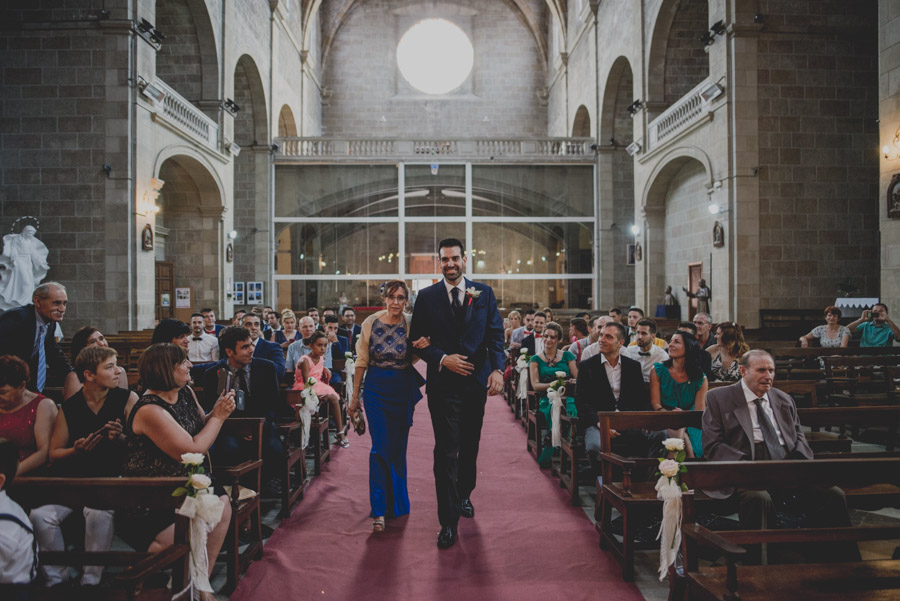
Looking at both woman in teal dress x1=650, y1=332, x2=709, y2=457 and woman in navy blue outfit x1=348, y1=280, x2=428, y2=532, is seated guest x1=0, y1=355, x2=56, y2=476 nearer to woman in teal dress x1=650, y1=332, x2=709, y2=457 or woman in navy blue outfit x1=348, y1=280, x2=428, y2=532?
woman in navy blue outfit x1=348, y1=280, x2=428, y2=532

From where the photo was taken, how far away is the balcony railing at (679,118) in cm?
1171

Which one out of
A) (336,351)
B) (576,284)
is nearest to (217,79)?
(336,351)

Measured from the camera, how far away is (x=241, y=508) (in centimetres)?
306

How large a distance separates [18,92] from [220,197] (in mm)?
5159

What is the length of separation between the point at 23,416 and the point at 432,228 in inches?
673

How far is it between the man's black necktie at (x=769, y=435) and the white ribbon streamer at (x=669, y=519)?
2.88 feet

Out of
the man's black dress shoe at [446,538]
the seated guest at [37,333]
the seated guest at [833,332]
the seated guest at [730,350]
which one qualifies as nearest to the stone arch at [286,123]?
the seated guest at [37,333]

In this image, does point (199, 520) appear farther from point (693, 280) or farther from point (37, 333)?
point (693, 280)

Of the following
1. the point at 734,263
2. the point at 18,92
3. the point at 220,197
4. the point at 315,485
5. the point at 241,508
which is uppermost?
the point at 18,92

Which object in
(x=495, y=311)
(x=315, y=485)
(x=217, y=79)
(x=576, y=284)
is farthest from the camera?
(x=576, y=284)

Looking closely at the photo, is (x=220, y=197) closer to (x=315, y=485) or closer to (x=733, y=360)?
(x=315, y=485)

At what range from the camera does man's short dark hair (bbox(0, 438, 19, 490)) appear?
7.26 feet

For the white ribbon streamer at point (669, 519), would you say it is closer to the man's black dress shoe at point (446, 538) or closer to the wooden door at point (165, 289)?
the man's black dress shoe at point (446, 538)

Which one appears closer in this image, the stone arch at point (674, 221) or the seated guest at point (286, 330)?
the seated guest at point (286, 330)
